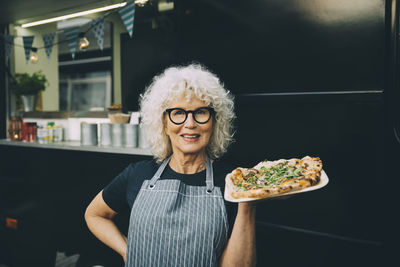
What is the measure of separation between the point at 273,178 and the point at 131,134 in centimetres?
170

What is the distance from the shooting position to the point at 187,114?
1508 millimetres

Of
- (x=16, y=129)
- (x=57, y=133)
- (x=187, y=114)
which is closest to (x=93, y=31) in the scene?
(x=57, y=133)

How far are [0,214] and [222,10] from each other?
3.51m

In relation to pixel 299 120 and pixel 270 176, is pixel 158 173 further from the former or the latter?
pixel 299 120

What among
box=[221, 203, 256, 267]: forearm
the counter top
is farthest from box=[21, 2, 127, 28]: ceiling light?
box=[221, 203, 256, 267]: forearm

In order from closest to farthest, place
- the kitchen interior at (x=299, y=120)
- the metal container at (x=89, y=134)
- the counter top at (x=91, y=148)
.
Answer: the kitchen interior at (x=299, y=120) < the counter top at (x=91, y=148) < the metal container at (x=89, y=134)

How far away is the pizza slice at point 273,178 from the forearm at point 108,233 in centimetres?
70

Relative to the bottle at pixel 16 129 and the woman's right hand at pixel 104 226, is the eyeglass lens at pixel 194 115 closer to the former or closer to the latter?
→ the woman's right hand at pixel 104 226

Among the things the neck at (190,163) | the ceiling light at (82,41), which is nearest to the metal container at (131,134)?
the ceiling light at (82,41)

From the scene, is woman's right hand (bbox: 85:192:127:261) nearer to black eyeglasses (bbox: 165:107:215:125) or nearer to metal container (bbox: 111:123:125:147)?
black eyeglasses (bbox: 165:107:215:125)

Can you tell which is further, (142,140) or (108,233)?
(142,140)

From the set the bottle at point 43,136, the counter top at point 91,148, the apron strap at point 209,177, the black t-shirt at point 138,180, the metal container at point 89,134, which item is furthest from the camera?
the bottle at point 43,136

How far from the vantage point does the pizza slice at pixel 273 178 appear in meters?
1.21

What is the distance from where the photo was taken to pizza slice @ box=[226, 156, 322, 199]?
3.99ft
